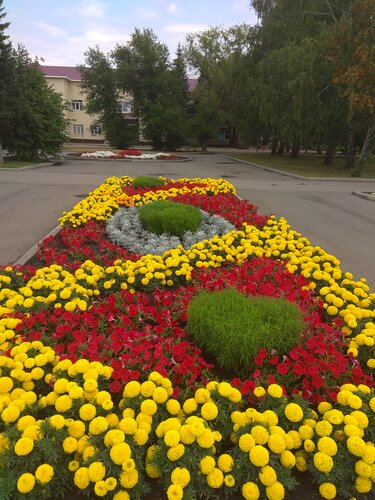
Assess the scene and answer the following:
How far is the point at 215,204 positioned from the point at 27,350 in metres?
6.34

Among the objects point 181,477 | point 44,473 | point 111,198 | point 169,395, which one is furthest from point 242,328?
point 111,198

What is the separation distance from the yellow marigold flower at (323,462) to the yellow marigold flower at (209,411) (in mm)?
560

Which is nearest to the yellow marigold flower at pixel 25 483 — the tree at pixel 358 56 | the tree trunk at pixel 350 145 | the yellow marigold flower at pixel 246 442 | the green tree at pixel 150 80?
the yellow marigold flower at pixel 246 442

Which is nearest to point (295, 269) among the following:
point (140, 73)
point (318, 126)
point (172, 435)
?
point (172, 435)

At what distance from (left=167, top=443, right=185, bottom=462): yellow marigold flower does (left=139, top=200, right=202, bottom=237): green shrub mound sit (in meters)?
4.85

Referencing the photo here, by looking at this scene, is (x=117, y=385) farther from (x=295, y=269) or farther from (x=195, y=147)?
(x=195, y=147)

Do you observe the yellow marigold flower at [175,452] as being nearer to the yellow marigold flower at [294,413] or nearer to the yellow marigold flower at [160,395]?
the yellow marigold flower at [160,395]

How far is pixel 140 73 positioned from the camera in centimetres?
3744

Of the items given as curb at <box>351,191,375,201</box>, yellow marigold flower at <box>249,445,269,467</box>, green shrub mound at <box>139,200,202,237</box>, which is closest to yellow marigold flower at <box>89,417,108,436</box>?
yellow marigold flower at <box>249,445,269,467</box>

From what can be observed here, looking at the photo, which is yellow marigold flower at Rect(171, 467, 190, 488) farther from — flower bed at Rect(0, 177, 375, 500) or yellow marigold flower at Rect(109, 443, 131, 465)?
→ yellow marigold flower at Rect(109, 443, 131, 465)

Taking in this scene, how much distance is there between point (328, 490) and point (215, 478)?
1.92 ft

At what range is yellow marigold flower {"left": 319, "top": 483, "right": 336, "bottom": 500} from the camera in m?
1.88

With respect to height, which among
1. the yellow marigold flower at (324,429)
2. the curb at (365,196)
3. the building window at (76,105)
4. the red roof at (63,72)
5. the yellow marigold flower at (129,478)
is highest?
the red roof at (63,72)

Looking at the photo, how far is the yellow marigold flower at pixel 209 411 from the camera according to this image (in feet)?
6.79
